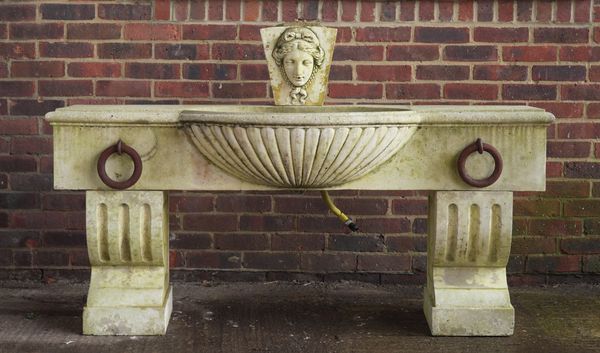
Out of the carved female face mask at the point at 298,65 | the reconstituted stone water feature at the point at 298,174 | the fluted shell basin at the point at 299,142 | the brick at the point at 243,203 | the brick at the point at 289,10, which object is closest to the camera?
the fluted shell basin at the point at 299,142

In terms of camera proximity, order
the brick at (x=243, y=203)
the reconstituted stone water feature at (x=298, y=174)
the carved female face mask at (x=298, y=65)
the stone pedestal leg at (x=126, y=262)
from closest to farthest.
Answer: the reconstituted stone water feature at (x=298, y=174) → the stone pedestal leg at (x=126, y=262) → the carved female face mask at (x=298, y=65) → the brick at (x=243, y=203)

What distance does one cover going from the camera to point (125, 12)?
3984 millimetres

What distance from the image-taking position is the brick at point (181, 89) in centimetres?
402

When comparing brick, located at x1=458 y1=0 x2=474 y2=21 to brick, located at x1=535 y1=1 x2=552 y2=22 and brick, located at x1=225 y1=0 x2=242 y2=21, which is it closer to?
brick, located at x1=535 y1=1 x2=552 y2=22

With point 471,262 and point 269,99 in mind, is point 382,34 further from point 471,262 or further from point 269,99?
point 471,262

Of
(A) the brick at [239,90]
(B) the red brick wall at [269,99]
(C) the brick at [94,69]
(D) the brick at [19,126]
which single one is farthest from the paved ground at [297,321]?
(C) the brick at [94,69]

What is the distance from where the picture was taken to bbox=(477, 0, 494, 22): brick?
398cm

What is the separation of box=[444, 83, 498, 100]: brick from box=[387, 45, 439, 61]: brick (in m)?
0.15

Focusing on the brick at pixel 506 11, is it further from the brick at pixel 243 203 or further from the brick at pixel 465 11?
the brick at pixel 243 203

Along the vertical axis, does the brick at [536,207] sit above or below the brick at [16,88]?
below

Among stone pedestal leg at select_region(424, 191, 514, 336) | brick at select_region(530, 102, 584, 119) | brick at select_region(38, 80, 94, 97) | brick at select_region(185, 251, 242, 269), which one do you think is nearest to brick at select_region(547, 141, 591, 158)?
brick at select_region(530, 102, 584, 119)

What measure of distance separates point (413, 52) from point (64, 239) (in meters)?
1.74

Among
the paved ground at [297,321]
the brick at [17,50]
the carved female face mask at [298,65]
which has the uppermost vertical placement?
the brick at [17,50]

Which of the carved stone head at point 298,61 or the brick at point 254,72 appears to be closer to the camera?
the carved stone head at point 298,61
